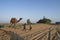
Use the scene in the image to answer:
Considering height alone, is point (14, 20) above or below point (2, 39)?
above

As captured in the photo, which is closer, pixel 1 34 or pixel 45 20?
pixel 1 34

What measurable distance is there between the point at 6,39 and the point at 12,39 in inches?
170

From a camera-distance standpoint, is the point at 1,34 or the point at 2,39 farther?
the point at 1,34

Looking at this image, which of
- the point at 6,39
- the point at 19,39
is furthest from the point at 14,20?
the point at 19,39

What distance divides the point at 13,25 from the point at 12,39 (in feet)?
46.8

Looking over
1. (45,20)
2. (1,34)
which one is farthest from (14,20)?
(45,20)

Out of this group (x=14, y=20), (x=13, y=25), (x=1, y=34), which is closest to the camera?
(x=1, y=34)

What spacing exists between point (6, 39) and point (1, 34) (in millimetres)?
1128

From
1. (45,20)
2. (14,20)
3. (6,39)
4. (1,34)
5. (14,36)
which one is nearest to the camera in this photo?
(14,36)

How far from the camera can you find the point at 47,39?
9.92 meters

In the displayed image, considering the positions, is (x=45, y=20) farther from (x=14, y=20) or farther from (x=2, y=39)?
(x=2, y=39)

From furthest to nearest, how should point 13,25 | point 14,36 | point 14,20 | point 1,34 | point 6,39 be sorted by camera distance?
point 13,25 → point 14,20 → point 1,34 → point 6,39 → point 14,36

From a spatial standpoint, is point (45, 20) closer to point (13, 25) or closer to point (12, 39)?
point (13, 25)

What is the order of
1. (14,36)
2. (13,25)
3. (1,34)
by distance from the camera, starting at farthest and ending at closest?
(13,25) → (1,34) → (14,36)
